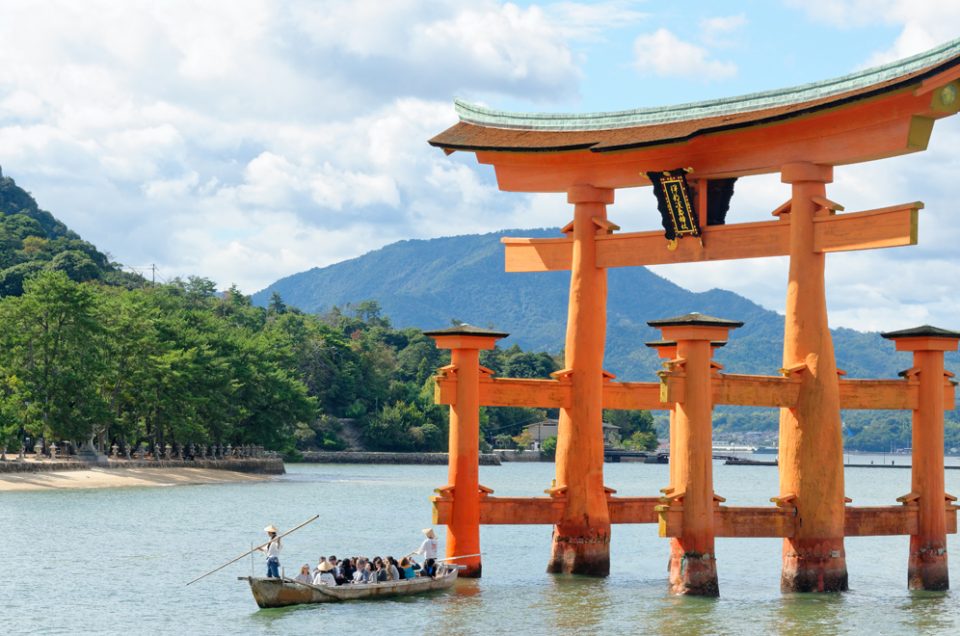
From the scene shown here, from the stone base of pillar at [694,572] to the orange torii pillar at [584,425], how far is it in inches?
131

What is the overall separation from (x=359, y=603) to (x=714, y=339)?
27.2ft

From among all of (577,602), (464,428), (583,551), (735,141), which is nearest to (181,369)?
(583,551)

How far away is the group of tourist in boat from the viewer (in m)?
26.8

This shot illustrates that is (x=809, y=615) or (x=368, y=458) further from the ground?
(x=368, y=458)

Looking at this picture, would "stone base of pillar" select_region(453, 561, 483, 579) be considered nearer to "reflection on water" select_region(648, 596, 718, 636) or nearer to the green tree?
"reflection on water" select_region(648, 596, 718, 636)

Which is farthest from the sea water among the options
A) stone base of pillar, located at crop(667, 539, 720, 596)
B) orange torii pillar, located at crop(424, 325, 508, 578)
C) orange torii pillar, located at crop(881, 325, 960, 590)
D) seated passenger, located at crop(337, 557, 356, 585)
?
orange torii pillar, located at crop(424, 325, 508, 578)

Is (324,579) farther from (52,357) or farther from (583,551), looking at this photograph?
(52,357)

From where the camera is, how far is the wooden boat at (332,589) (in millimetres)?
26192

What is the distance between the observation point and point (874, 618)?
86.4 ft

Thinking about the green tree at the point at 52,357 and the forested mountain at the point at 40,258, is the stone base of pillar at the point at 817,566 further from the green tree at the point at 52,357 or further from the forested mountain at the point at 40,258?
the forested mountain at the point at 40,258

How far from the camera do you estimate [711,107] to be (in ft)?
96.3

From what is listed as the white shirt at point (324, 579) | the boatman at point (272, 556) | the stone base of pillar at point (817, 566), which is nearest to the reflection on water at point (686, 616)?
the stone base of pillar at point (817, 566)

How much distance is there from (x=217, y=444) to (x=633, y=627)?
6717cm

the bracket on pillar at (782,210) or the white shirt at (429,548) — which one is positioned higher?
the bracket on pillar at (782,210)
